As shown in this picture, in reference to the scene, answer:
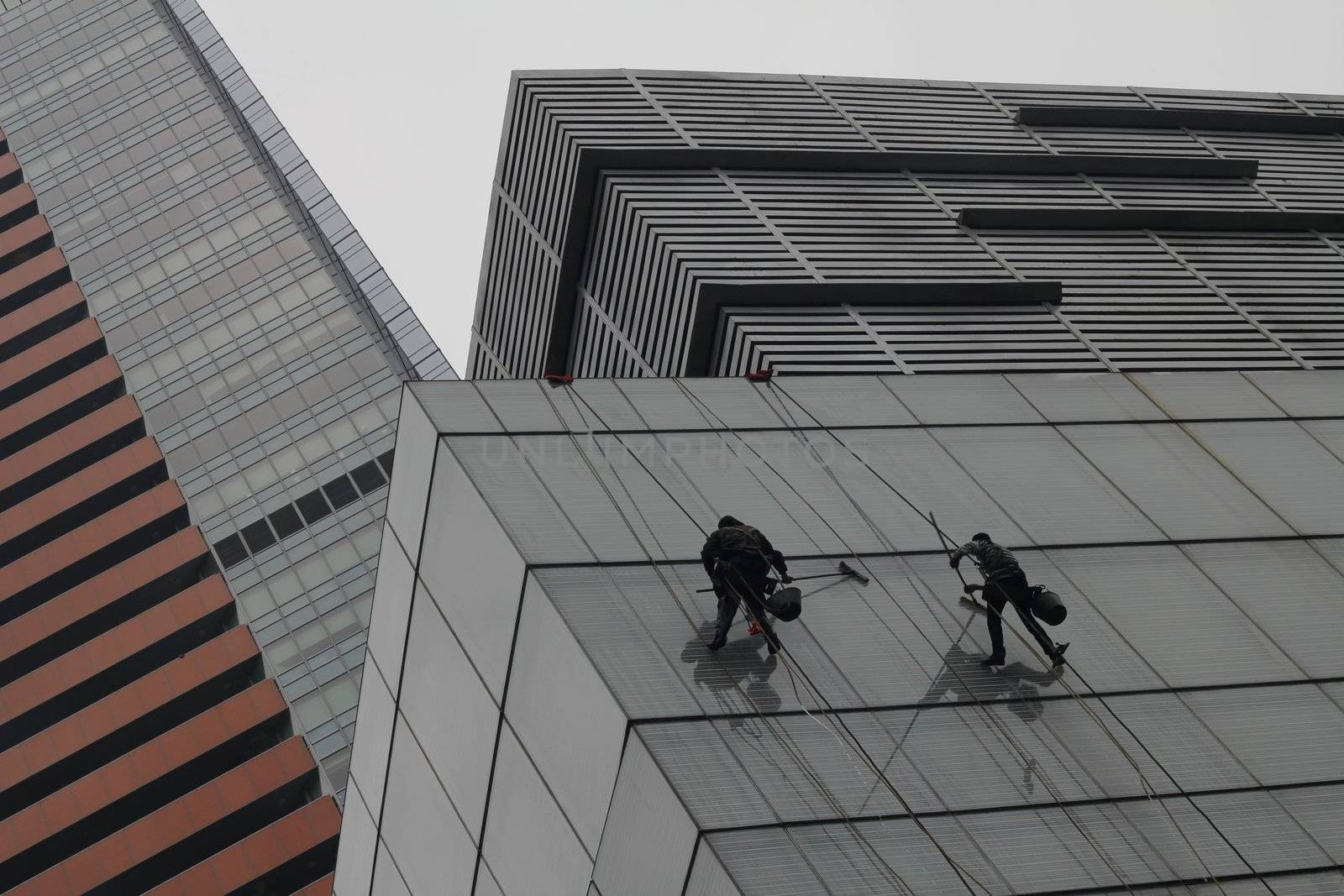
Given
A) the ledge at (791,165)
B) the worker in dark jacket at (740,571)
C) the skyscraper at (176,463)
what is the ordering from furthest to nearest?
the skyscraper at (176,463)
the ledge at (791,165)
the worker in dark jacket at (740,571)

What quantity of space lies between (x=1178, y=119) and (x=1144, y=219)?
711 cm

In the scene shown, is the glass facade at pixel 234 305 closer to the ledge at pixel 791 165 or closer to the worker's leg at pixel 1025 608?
the ledge at pixel 791 165

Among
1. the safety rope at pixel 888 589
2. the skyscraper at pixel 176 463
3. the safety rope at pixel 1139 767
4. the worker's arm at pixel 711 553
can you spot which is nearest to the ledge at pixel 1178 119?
the safety rope at pixel 888 589

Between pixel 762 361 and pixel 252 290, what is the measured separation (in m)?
52.0

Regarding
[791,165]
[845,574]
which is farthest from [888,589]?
[791,165]

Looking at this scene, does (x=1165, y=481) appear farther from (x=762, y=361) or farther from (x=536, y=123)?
(x=536, y=123)

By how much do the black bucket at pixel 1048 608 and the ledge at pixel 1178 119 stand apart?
93.1 ft

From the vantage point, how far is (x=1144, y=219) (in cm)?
3869

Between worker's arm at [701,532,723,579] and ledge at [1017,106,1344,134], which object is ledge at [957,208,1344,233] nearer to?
ledge at [1017,106,1344,134]

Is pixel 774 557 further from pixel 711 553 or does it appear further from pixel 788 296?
pixel 788 296

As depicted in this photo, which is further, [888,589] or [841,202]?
[841,202]

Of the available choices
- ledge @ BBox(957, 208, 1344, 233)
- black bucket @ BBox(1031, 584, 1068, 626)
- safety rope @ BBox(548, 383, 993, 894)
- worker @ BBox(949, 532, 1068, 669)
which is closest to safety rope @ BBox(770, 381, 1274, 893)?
worker @ BBox(949, 532, 1068, 669)

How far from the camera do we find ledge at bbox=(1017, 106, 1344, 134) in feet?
142

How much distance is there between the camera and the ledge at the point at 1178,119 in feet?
142
